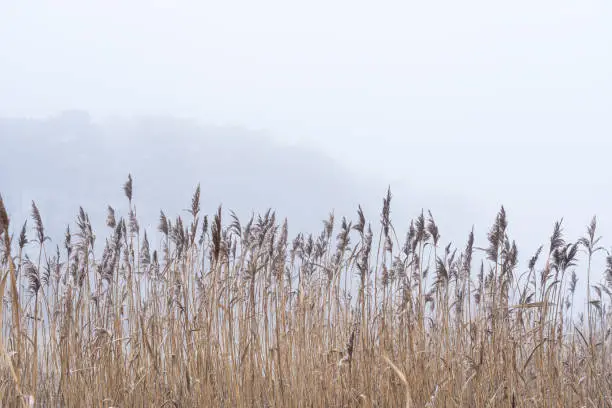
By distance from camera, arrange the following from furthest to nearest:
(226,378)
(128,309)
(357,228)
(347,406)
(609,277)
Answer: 1. (609,277)
2. (128,309)
3. (357,228)
4. (226,378)
5. (347,406)

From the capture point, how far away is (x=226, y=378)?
3.38 metres

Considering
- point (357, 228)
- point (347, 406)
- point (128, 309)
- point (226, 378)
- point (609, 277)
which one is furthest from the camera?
point (609, 277)

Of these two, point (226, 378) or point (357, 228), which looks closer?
point (226, 378)

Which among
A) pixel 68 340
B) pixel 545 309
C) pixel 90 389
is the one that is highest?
pixel 545 309

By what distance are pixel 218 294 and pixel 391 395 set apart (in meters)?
1.08

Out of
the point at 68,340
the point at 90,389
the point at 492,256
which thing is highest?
Result: the point at 492,256

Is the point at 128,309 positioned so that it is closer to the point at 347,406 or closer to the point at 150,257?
the point at 150,257

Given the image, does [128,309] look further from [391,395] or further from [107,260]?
[391,395]

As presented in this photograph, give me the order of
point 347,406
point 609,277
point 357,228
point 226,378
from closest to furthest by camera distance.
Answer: point 347,406, point 226,378, point 357,228, point 609,277

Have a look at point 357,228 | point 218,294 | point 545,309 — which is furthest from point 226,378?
point 545,309

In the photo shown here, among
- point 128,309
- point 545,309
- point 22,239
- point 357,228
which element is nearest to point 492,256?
point 545,309

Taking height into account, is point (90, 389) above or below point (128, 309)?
below

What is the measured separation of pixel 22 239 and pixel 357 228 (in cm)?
194

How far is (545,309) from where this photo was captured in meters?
3.31
